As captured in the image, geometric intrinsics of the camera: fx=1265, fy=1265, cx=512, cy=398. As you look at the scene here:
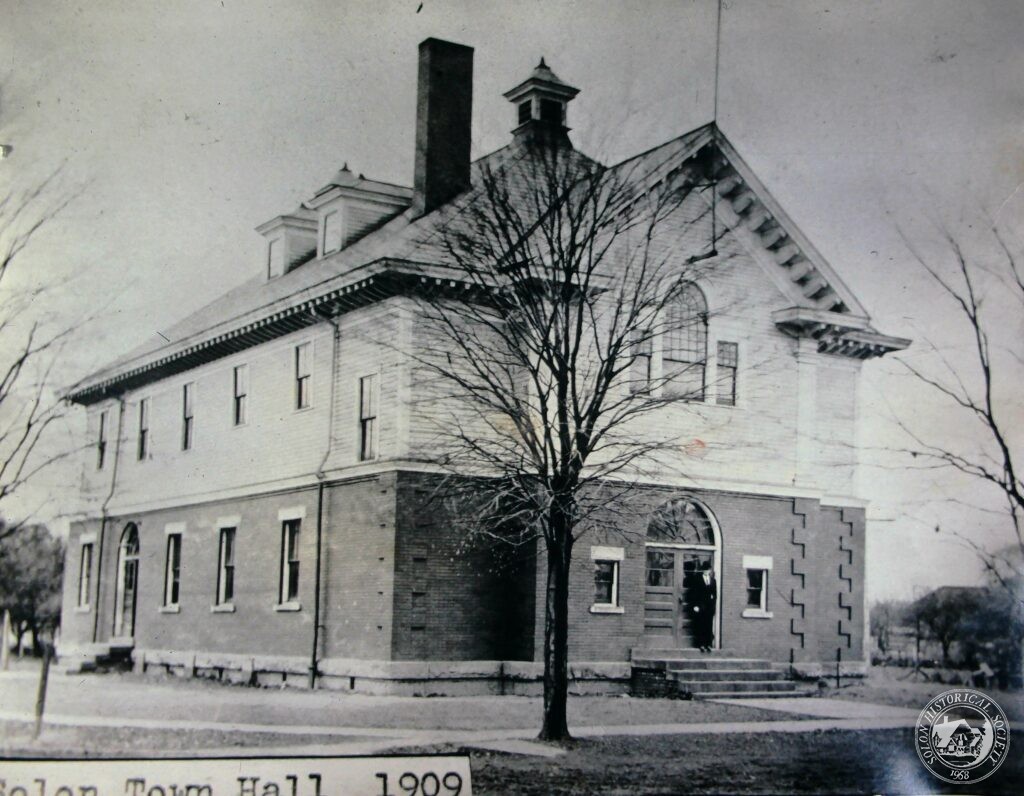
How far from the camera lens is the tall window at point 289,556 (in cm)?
1842

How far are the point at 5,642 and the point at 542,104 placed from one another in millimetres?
8355

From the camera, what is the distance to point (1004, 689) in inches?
599

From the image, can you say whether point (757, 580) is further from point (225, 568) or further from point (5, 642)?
point (5, 642)

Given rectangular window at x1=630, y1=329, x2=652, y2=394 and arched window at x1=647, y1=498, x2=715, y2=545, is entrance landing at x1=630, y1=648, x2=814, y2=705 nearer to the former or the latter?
arched window at x1=647, y1=498, x2=715, y2=545

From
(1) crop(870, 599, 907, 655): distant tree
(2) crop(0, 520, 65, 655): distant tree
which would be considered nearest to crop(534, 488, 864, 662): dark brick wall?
(1) crop(870, 599, 907, 655): distant tree

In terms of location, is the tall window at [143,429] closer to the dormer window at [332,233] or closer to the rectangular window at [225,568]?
the rectangular window at [225,568]

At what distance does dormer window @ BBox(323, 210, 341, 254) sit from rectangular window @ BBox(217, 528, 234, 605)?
4400mm

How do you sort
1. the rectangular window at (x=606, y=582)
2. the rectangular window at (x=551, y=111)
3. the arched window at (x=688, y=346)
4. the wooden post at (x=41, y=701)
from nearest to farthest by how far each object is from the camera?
A: the wooden post at (x=41, y=701), the rectangular window at (x=551, y=111), the arched window at (x=688, y=346), the rectangular window at (x=606, y=582)

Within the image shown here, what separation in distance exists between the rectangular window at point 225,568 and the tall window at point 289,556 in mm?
801

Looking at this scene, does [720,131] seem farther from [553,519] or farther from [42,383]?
[42,383]

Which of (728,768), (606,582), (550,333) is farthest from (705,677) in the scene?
(550,333)

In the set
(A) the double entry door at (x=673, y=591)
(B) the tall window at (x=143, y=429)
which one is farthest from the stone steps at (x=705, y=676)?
(B) the tall window at (x=143, y=429)

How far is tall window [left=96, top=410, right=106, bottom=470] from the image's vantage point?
14.8 m

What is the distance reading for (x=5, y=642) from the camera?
13.9 metres
